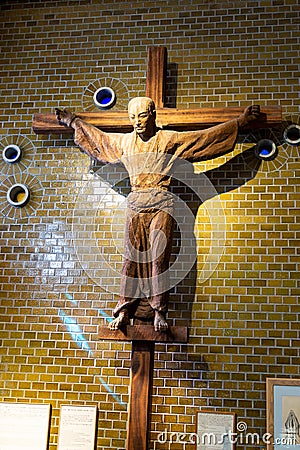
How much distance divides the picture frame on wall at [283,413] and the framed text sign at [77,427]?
882mm

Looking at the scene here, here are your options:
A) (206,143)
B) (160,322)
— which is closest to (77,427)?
(160,322)

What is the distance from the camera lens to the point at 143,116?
365 centimetres

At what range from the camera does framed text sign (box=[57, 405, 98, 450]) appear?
3.63m

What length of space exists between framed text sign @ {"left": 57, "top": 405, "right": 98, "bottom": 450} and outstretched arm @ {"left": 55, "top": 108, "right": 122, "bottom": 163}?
130 cm

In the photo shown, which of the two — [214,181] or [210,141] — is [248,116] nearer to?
[210,141]

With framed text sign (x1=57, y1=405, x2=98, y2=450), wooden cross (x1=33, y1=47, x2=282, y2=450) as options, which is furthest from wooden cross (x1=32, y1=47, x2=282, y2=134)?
framed text sign (x1=57, y1=405, x2=98, y2=450)

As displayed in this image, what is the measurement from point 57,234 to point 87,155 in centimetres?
50

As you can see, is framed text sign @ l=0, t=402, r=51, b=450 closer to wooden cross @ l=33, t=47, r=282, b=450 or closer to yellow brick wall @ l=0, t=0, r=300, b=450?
yellow brick wall @ l=0, t=0, r=300, b=450

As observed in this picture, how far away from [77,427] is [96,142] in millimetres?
1478

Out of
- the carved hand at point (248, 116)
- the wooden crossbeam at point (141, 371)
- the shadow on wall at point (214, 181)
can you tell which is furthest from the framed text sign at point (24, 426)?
the carved hand at point (248, 116)

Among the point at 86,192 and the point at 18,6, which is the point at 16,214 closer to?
the point at 86,192

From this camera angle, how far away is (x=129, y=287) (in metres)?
3.52

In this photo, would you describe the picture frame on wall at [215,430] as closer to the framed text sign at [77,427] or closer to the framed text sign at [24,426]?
the framed text sign at [77,427]

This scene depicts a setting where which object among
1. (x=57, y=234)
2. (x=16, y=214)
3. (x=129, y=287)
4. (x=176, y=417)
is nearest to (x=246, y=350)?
(x=176, y=417)
